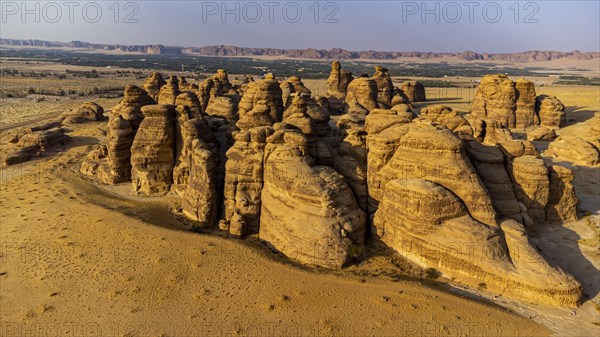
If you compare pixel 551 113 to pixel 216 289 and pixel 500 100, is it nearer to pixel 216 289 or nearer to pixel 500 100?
pixel 500 100

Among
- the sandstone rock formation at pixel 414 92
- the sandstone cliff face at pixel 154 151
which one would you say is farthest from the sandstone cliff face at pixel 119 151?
the sandstone rock formation at pixel 414 92

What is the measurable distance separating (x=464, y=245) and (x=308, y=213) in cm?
697

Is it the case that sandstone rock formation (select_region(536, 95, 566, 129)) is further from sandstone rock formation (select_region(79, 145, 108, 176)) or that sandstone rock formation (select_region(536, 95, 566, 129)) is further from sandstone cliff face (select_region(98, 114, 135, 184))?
sandstone rock formation (select_region(79, 145, 108, 176))

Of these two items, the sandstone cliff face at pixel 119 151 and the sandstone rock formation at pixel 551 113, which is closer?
the sandstone cliff face at pixel 119 151

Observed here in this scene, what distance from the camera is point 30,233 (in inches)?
803

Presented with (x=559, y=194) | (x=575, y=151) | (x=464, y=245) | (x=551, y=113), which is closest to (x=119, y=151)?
(x=464, y=245)

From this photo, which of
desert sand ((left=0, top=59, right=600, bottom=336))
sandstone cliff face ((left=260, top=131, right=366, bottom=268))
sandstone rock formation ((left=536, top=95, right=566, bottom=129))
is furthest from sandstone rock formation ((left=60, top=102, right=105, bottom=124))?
sandstone rock formation ((left=536, top=95, right=566, bottom=129))

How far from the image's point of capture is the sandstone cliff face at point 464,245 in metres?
15.1

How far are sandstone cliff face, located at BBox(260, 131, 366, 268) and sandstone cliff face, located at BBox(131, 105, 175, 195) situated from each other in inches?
392

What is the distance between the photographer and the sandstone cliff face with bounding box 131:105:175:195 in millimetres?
26062

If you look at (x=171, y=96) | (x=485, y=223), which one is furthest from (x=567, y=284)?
(x=171, y=96)

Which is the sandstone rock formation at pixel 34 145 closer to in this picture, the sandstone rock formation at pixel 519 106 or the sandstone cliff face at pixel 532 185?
the sandstone cliff face at pixel 532 185

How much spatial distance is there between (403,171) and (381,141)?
217cm

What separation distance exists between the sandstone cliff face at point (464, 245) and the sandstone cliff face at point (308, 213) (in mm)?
2193
